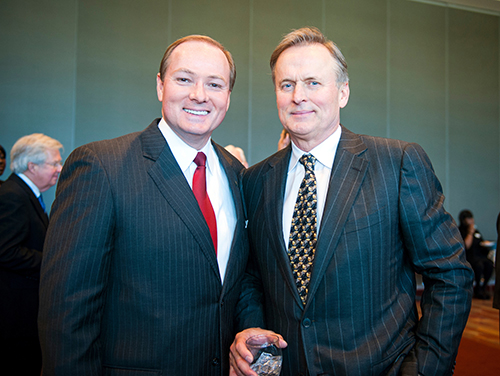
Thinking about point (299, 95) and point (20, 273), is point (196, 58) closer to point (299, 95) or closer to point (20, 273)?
point (299, 95)

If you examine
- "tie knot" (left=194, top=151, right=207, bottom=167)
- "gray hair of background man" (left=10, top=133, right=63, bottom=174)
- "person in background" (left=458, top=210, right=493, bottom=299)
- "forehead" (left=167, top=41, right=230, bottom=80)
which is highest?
"forehead" (left=167, top=41, right=230, bottom=80)

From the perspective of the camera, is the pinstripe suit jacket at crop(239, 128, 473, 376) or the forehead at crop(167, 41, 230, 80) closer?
the pinstripe suit jacket at crop(239, 128, 473, 376)

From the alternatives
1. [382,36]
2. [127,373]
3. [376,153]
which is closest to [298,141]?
[376,153]

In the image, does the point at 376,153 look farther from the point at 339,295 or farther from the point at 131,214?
the point at 131,214

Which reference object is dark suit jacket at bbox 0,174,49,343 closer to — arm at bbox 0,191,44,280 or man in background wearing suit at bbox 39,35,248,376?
arm at bbox 0,191,44,280

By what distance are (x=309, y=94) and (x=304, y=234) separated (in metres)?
0.59

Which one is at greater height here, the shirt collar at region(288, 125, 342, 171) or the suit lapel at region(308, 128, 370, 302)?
the shirt collar at region(288, 125, 342, 171)

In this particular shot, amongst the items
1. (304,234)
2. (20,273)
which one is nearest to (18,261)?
(20,273)

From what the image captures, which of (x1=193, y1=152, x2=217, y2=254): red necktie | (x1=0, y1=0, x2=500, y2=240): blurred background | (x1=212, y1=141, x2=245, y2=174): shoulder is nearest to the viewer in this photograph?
(x1=193, y1=152, x2=217, y2=254): red necktie

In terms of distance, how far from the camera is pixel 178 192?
1.47 m

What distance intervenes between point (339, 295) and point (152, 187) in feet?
2.64

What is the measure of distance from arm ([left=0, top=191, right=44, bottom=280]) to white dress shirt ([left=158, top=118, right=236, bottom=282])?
1.61m

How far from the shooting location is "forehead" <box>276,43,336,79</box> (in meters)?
1.60

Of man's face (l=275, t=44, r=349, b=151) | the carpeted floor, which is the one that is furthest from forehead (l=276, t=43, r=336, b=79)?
the carpeted floor
